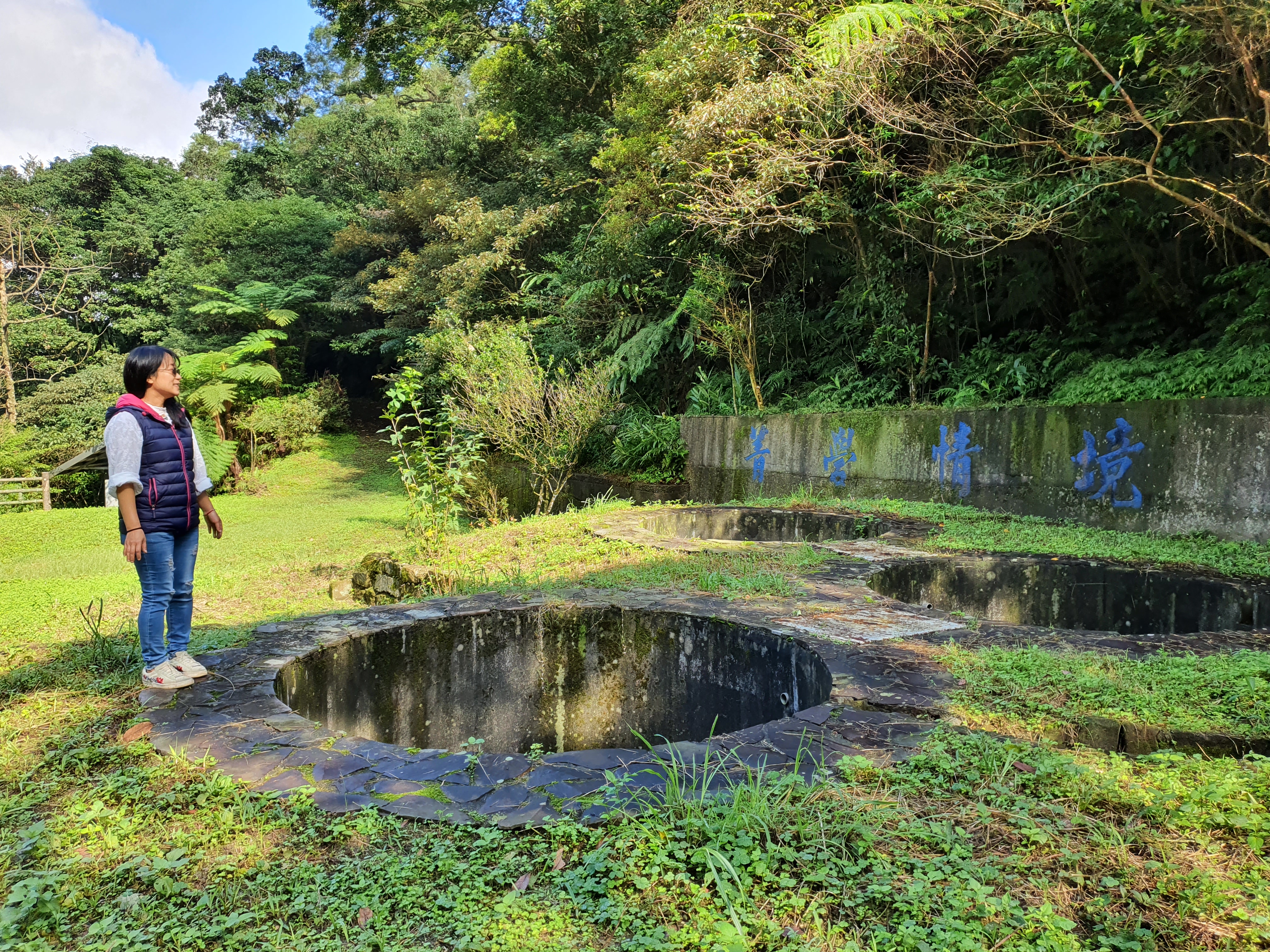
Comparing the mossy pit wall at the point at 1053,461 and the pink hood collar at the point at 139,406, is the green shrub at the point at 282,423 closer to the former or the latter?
the mossy pit wall at the point at 1053,461

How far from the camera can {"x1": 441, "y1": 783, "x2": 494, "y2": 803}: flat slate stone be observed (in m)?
2.46

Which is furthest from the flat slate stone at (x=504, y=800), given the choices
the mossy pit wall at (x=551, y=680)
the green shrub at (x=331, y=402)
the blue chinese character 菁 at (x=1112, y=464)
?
the green shrub at (x=331, y=402)

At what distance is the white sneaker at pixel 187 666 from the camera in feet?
11.5

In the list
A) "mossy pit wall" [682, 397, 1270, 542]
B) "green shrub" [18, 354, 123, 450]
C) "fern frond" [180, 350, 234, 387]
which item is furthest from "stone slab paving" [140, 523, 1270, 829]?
"green shrub" [18, 354, 123, 450]

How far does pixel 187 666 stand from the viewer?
3.54 m

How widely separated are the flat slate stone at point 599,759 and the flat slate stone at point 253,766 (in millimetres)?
917

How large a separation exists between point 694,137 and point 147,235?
73.2 feet

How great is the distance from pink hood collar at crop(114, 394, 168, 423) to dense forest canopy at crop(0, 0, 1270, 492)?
6.34 metres

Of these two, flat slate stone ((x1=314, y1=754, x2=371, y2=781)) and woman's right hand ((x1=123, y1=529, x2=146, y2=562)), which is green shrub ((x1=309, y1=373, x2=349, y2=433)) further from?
flat slate stone ((x1=314, y1=754, x2=371, y2=781))

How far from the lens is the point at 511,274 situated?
1730 cm

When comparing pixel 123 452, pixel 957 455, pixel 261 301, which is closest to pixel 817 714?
pixel 123 452

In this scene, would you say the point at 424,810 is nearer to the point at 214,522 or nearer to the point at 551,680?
the point at 214,522

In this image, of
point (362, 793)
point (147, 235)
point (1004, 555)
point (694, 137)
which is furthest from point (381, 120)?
point (362, 793)

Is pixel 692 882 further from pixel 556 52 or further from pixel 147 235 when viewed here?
pixel 147 235
